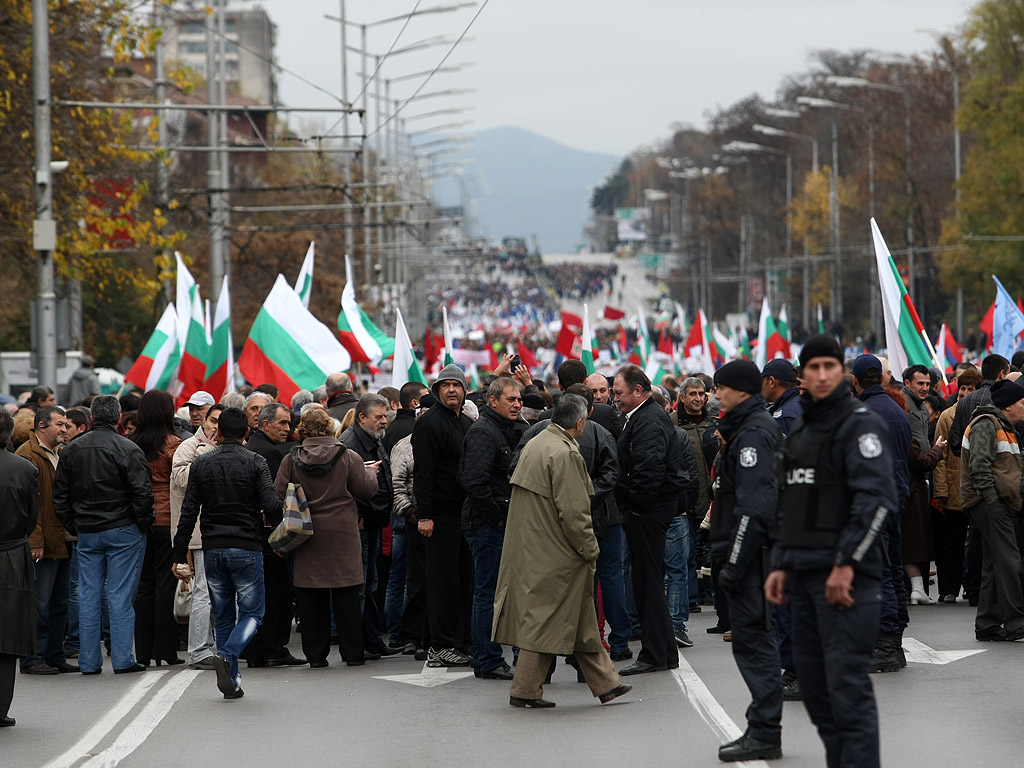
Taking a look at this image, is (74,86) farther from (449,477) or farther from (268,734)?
(268,734)

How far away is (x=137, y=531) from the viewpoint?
38.8ft

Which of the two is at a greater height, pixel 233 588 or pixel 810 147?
pixel 810 147

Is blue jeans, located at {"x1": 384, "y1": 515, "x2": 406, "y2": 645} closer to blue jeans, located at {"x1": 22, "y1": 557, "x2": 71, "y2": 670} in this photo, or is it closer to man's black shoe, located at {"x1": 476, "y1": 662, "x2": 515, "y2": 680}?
man's black shoe, located at {"x1": 476, "y1": 662, "x2": 515, "y2": 680}

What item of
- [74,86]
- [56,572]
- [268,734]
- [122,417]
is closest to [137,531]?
[56,572]

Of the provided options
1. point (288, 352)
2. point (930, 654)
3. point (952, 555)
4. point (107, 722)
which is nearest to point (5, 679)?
point (107, 722)

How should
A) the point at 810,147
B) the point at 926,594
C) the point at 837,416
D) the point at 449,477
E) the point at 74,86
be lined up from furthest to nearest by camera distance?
the point at 810,147, the point at 74,86, the point at 926,594, the point at 449,477, the point at 837,416

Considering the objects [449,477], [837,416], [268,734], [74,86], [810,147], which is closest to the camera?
[837,416]

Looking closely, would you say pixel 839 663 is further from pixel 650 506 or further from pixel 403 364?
pixel 403 364

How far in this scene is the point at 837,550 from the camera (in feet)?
22.9

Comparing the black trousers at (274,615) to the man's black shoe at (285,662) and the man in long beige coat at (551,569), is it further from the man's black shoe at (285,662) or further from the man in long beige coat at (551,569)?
the man in long beige coat at (551,569)

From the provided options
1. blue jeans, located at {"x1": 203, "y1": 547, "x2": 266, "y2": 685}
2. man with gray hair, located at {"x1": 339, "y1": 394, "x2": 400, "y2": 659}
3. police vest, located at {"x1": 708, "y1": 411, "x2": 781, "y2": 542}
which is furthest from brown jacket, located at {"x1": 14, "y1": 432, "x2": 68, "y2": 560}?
police vest, located at {"x1": 708, "y1": 411, "x2": 781, "y2": 542}

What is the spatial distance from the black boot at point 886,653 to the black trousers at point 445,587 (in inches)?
111

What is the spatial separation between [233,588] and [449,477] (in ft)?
5.28

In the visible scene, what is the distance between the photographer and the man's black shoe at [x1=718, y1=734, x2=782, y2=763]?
8352 mm
